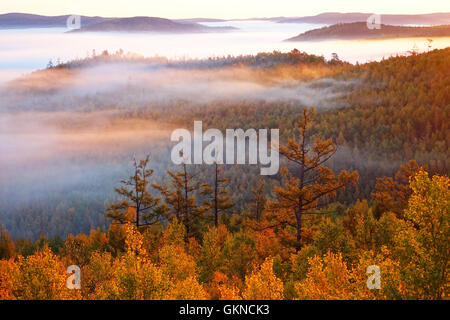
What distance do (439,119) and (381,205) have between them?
530ft

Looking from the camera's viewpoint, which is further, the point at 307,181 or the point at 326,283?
the point at 307,181

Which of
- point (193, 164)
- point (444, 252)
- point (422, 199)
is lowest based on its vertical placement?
point (193, 164)

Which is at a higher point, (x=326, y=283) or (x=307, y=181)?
(x=307, y=181)

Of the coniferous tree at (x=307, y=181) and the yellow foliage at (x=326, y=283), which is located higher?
the coniferous tree at (x=307, y=181)

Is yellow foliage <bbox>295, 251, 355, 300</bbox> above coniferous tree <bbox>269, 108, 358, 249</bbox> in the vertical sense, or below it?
below

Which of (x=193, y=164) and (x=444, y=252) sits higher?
(x=444, y=252)

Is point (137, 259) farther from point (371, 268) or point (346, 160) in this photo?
point (346, 160)

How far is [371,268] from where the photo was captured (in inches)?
639

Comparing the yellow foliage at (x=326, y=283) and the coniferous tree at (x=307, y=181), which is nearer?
the yellow foliage at (x=326, y=283)

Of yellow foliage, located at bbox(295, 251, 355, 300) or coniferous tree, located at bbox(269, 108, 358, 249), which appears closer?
yellow foliage, located at bbox(295, 251, 355, 300)
